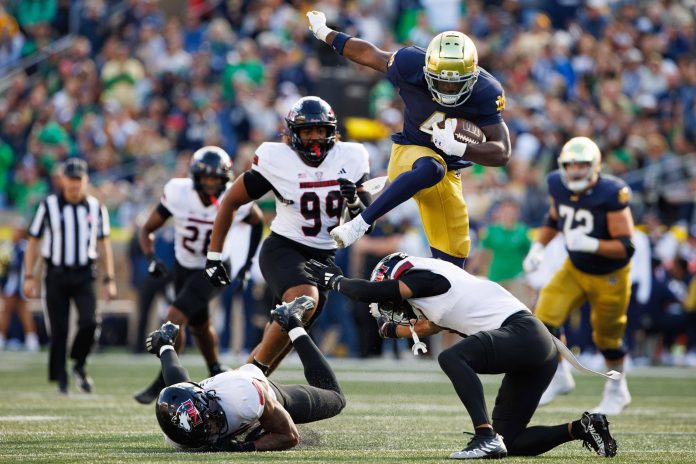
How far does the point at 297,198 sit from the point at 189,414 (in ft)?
6.37

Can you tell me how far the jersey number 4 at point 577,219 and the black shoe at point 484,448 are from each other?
372 centimetres

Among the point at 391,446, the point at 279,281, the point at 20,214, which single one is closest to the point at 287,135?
the point at 279,281

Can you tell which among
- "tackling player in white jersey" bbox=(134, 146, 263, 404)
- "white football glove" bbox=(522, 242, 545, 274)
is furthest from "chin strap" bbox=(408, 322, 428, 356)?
"white football glove" bbox=(522, 242, 545, 274)

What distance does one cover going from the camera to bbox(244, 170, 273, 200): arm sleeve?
7.21 metres

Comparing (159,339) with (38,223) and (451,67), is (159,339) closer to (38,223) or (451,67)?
(451,67)

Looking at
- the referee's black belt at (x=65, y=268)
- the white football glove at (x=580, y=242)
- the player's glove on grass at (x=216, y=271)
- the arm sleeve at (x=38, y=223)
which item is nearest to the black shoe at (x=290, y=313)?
the player's glove on grass at (x=216, y=271)

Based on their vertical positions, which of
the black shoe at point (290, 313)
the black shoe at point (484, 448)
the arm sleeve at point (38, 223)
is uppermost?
the arm sleeve at point (38, 223)

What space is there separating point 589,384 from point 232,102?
7769 millimetres

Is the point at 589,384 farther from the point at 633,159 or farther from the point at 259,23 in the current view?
the point at 259,23

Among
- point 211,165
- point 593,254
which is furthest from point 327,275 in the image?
point 593,254

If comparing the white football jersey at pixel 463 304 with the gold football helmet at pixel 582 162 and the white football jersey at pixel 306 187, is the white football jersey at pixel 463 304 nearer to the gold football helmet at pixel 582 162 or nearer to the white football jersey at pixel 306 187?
the white football jersey at pixel 306 187

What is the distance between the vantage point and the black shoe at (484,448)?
5434 mm

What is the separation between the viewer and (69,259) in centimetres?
1032

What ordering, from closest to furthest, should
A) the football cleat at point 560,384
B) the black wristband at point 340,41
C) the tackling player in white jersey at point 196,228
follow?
the black wristband at point 340,41
the tackling player in white jersey at point 196,228
the football cleat at point 560,384
